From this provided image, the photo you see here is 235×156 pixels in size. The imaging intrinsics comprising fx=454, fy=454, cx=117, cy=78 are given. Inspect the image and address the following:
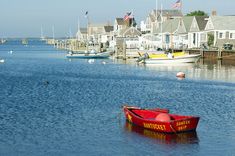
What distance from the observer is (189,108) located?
3541 cm

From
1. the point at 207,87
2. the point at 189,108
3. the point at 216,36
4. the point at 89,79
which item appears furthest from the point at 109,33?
the point at 189,108

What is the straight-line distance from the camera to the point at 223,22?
94.3m

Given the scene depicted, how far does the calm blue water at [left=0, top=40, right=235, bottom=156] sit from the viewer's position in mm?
24172

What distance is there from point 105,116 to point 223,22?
67836mm

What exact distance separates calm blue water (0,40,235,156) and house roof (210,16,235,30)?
38703 mm

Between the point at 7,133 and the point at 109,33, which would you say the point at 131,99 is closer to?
the point at 7,133

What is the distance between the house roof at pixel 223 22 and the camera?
93375 mm

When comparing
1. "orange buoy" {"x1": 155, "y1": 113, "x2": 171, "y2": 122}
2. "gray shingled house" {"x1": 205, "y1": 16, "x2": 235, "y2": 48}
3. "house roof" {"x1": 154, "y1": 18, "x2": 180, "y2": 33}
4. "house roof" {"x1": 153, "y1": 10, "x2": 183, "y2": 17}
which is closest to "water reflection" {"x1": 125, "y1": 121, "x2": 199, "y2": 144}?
"orange buoy" {"x1": 155, "y1": 113, "x2": 171, "y2": 122}

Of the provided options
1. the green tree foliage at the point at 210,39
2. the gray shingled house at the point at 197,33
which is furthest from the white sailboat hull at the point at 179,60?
the gray shingled house at the point at 197,33

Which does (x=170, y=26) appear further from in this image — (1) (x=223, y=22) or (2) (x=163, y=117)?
(2) (x=163, y=117)

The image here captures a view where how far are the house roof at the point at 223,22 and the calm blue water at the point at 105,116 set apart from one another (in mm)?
38703

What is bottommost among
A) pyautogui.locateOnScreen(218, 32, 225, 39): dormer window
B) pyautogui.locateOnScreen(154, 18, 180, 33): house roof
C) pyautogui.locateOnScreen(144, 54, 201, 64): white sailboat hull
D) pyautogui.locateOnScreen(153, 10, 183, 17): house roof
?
pyautogui.locateOnScreen(144, 54, 201, 64): white sailboat hull

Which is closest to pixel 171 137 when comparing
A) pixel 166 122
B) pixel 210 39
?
pixel 166 122

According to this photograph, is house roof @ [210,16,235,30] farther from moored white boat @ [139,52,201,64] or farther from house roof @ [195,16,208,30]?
moored white boat @ [139,52,201,64]
